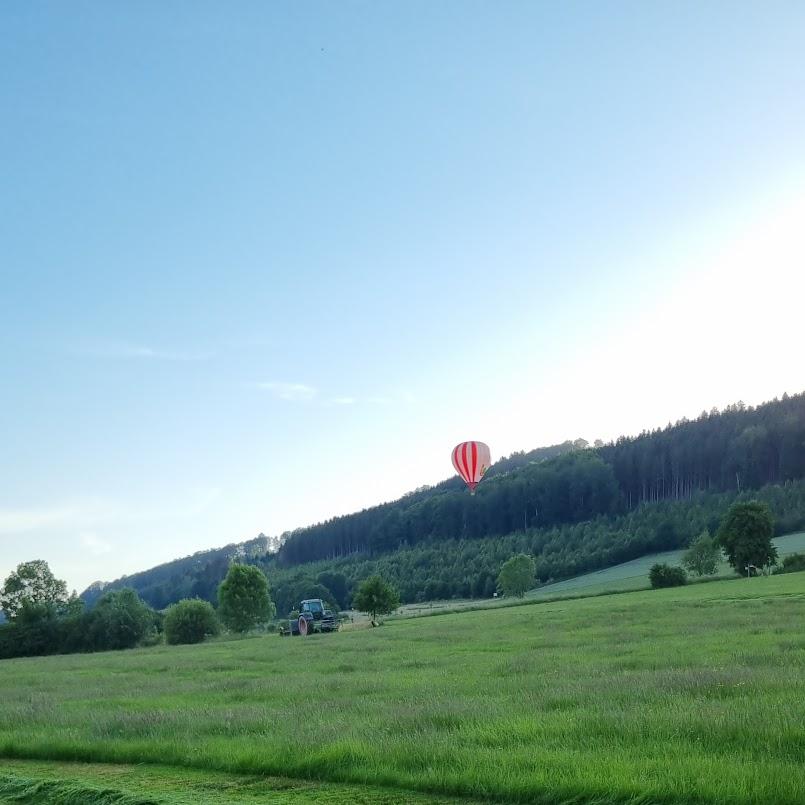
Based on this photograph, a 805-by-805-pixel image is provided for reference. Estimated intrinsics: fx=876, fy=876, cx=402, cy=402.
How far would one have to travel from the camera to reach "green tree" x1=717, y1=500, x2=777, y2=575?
298 feet

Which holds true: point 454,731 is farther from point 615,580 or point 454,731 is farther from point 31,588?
point 615,580

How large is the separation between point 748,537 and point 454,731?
282 ft

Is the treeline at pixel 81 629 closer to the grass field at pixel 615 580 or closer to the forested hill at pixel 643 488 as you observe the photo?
the grass field at pixel 615 580

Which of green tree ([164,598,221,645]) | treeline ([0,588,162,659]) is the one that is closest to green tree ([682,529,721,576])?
green tree ([164,598,221,645])

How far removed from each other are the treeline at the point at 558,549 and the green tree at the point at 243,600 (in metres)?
59.3

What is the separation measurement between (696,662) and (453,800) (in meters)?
12.9

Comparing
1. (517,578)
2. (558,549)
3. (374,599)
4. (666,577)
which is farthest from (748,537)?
(558,549)

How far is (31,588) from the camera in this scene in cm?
9394

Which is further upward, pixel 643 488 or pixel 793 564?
pixel 643 488

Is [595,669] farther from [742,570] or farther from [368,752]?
[742,570]

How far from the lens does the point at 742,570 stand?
9194 centimetres

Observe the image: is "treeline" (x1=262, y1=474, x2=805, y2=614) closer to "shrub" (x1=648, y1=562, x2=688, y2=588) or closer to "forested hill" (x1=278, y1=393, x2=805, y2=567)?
"forested hill" (x1=278, y1=393, x2=805, y2=567)

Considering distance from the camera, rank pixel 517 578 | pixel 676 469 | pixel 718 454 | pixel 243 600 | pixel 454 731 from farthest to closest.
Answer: pixel 676 469 < pixel 718 454 < pixel 517 578 < pixel 243 600 < pixel 454 731

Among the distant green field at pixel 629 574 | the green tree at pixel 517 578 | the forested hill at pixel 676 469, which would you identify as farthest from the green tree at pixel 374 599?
the forested hill at pixel 676 469
